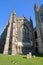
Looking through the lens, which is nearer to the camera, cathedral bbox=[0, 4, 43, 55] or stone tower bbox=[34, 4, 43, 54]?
stone tower bbox=[34, 4, 43, 54]

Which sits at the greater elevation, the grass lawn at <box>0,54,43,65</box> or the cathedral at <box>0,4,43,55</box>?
the cathedral at <box>0,4,43,55</box>

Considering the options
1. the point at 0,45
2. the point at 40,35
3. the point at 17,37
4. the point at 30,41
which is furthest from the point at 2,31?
the point at 40,35

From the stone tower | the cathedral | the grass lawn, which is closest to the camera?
the grass lawn

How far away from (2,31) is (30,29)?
12.3 metres

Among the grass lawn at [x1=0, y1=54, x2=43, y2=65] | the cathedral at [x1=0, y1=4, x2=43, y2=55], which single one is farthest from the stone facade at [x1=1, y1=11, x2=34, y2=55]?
the grass lawn at [x1=0, y1=54, x2=43, y2=65]

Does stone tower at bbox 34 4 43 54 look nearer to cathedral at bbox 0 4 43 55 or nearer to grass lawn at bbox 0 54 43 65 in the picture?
cathedral at bbox 0 4 43 55

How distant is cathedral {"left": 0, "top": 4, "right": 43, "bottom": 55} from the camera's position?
4322 cm

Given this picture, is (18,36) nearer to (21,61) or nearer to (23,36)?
(23,36)

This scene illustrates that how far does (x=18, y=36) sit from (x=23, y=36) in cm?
177

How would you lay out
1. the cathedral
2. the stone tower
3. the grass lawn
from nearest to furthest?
the grass lawn < the stone tower < the cathedral

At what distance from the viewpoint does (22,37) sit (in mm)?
46688

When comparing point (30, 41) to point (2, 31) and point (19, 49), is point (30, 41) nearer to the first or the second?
point (19, 49)

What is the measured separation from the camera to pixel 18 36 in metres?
46.7

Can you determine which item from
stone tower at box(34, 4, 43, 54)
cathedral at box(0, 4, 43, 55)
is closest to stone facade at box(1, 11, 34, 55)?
cathedral at box(0, 4, 43, 55)
